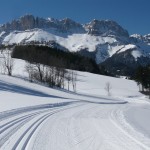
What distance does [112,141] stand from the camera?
15.4 m

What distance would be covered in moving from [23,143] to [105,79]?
129053 mm

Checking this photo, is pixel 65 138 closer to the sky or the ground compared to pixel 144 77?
closer to the ground

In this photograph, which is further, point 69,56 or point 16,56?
point 69,56

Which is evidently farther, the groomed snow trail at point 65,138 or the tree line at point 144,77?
the tree line at point 144,77

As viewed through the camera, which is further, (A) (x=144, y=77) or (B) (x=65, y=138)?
(A) (x=144, y=77)

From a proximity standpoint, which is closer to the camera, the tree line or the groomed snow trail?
the groomed snow trail

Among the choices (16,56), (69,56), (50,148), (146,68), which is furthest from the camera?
(69,56)

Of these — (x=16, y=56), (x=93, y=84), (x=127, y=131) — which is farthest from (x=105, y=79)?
(x=127, y=131)

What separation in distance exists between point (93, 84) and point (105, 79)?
59.5 ft

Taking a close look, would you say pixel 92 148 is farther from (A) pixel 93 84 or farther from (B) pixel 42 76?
(A) pixel 93 84

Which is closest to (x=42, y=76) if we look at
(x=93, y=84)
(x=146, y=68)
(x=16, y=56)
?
(x=93, y=84)

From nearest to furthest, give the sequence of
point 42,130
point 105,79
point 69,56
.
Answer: point 42,130 → point 105,79 → point 69,56

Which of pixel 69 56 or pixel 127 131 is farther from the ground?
pixel 69 56

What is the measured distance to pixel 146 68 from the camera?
12112 cm
